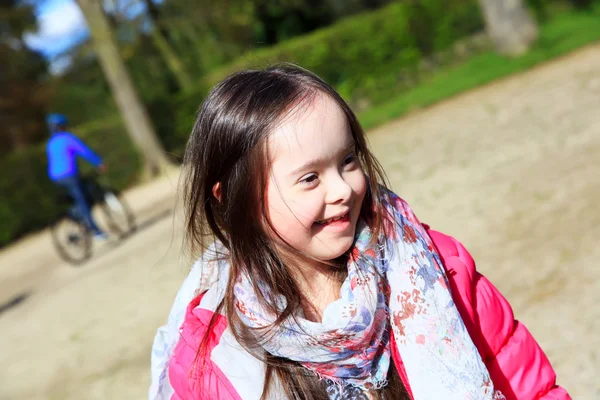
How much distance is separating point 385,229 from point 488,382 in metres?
0.38

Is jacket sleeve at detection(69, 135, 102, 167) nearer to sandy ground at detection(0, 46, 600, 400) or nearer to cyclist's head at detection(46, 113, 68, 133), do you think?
cyclist's head at detection(46, 113, 68, 133)

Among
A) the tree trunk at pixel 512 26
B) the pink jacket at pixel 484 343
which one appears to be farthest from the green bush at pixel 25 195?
the pink jacket at pixel 484 343

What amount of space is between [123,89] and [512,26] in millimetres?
9053

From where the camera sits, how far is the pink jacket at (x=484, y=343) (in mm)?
1411

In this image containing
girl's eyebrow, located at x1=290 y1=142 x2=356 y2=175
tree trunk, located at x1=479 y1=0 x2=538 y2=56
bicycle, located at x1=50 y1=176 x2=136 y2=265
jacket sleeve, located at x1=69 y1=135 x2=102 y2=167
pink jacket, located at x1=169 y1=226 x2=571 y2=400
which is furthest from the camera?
tree trunk, located at x1=479 y1=0 x2=538 y2=56

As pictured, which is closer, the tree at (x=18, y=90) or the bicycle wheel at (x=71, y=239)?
the bicycle wheel at (x=71, y=239)

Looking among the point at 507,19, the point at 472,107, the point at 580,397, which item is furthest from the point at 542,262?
the point at 507,19

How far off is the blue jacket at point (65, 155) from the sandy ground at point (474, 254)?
1.32m

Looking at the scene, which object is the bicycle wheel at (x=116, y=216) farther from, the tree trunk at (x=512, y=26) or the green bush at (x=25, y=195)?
the tree trunk at (x=512, y=26)

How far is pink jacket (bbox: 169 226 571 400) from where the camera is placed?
4.63 feet

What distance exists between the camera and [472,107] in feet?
35.0

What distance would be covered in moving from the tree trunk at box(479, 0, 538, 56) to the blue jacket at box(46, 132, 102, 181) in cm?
960

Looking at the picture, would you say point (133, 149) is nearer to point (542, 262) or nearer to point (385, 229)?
point (542, 262)

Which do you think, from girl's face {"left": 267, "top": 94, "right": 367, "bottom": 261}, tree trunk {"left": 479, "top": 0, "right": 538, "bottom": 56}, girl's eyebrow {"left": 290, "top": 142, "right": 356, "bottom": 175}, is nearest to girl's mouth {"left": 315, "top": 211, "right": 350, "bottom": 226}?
girl's face {"left": 267, "top": 94, "right": 367, "bottom": 261}
